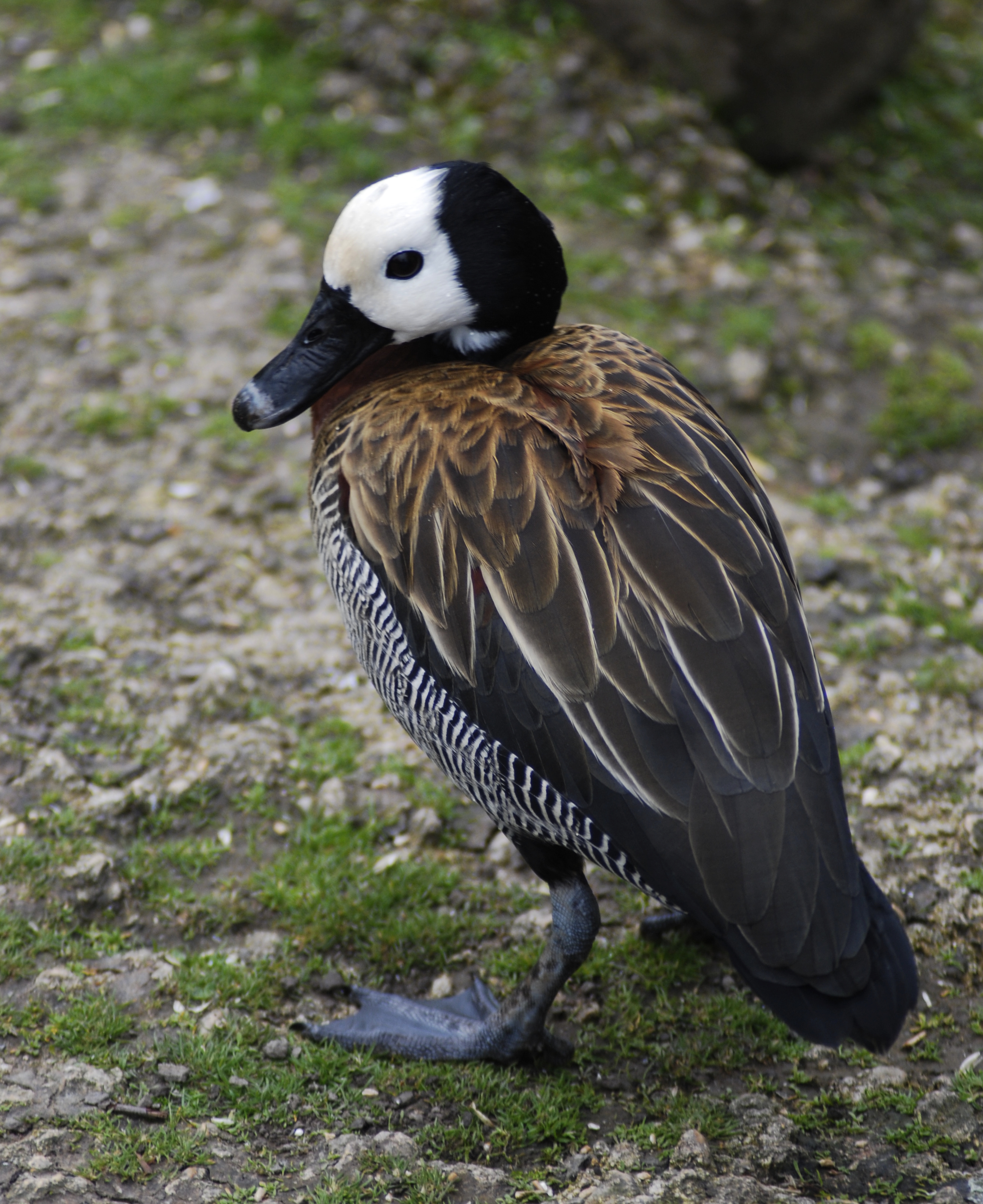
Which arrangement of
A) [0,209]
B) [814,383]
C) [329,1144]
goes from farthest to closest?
[0,209] < [814,383] < [329,1144]

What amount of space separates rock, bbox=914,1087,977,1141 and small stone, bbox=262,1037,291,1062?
156 centimetres

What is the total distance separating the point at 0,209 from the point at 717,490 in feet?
15.3

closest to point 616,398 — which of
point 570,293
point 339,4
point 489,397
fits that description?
point 489,397

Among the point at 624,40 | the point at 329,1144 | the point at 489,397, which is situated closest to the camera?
the point at 329,1144

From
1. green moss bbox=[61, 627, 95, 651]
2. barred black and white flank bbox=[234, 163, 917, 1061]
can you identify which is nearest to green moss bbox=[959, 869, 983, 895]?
barred black and white flank bbox=[234, 163, 917, 1061]

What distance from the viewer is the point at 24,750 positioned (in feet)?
12.1

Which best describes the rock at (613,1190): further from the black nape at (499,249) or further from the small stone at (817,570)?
the small stone at (817,570)

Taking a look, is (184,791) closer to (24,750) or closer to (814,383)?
(24,750)

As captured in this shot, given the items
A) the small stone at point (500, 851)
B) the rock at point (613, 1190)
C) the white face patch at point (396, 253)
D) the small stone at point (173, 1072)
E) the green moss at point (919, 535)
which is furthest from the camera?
the green moss at point (919, 535)

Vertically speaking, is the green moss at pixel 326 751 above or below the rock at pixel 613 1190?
above

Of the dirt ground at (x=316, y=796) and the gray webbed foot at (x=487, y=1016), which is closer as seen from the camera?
the dirt ground at (x=316, y=796)

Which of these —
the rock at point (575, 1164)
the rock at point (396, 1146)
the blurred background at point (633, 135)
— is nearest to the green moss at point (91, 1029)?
the rock at point (396, 1146)

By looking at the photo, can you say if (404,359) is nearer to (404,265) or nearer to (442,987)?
(404,265)

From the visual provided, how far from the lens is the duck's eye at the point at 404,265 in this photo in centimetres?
302
